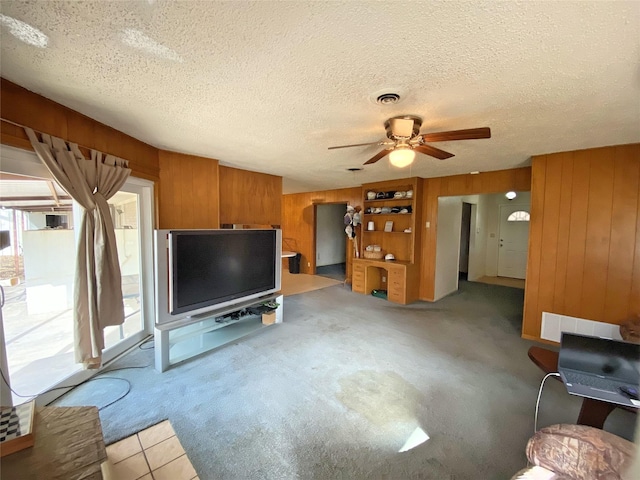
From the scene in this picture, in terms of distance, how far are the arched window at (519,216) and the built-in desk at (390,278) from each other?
3647 mm

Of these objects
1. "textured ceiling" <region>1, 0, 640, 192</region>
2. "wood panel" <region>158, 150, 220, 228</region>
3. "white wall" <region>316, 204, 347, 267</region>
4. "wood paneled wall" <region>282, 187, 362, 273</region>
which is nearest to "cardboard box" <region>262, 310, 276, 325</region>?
"wood panel" <region>158, 150, 220, 228</region>

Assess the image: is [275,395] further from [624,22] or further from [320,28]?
[624,22]

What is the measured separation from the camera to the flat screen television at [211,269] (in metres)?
2.52

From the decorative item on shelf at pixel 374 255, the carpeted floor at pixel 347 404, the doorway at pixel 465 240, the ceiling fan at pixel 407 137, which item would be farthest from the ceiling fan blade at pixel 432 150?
the doorway at pixel 465 240

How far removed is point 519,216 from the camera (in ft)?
21.5

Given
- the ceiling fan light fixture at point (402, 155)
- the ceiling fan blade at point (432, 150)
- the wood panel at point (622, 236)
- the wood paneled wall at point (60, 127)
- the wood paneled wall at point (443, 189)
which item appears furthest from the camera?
the wood paneled wall at point (443, 189)

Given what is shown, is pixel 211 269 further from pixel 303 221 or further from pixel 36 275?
pixel 303 221

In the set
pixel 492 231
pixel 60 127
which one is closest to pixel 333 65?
pixel 60 127

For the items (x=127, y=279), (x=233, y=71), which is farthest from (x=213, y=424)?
(x=233, y=71)

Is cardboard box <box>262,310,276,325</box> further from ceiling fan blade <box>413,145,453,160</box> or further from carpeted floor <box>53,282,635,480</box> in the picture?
ceiling fan blade <box>413,145,453,160</box>

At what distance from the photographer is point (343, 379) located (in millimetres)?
2416

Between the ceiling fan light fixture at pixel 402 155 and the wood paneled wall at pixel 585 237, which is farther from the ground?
the ceiling fan light fixture at pixel 402 155

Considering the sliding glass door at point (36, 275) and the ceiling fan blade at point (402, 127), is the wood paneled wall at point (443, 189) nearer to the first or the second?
the ceiling fan blade at point (402, 127)

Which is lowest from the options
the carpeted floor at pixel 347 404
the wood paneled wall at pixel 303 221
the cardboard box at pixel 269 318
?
the carpeted floor at pixel 347 404
